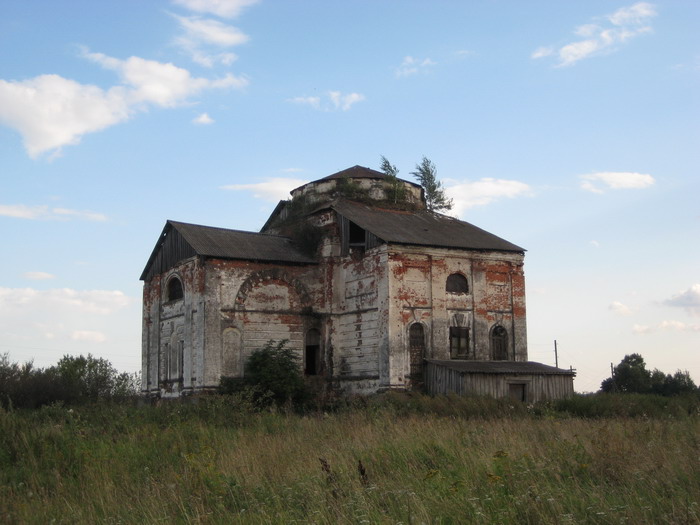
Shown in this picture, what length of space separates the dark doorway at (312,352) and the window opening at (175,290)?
542 cm

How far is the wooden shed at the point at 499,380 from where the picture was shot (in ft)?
85.9

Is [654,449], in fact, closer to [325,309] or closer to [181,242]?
[325,309]

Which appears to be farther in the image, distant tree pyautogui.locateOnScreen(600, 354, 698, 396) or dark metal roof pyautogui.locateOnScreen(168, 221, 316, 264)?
distant tree pyautogui.locateOnScreen(600, 354, 698, 396)

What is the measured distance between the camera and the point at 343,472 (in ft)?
31.0

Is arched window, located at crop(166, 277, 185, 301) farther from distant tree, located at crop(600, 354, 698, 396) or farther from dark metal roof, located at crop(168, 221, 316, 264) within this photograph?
distant tree, located at crop(600, 354, 698, 396)

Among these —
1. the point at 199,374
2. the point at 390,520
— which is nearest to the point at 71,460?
the point at 390,520

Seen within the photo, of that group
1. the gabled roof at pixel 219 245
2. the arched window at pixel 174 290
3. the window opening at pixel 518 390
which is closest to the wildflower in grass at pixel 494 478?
the window opening at pixel 518 390

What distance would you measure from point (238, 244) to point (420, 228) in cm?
737

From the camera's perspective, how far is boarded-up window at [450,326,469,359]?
95.0 feet

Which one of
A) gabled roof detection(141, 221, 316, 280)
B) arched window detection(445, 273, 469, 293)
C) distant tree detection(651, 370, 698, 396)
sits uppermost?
gabled roof detection(141, 221, 316, 280)

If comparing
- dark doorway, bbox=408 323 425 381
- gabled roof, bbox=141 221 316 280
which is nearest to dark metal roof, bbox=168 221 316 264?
gabled roof, bbox=141 221 316 280

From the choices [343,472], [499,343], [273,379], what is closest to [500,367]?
[499,343]

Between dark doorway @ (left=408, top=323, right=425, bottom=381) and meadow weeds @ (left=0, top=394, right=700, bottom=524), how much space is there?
40.6 feet

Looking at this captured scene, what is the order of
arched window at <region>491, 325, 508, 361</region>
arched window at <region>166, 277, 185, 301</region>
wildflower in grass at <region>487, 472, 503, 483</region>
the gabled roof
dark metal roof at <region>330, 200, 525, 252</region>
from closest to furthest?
wildflower in grass at <region>487, 472, 503, 483</region>
dark metal roof at <region>330, 200, 525, 252</region>
the gabled roof
arched window at <region>491, 325, 508, 361</region>
arched window at <region>166, 277, 185, 301</region>
